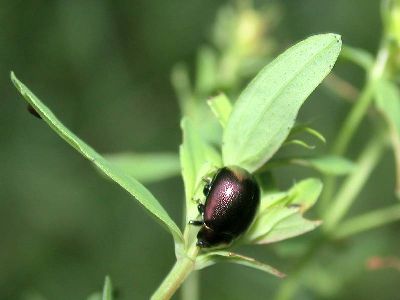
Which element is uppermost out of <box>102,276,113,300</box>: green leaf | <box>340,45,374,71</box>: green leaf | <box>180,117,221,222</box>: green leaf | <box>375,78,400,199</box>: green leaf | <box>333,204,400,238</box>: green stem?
<box>340,45,374,71</box>: green leaf

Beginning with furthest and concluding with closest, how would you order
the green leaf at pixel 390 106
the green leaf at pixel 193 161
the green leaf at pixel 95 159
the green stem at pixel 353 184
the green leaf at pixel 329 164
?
the green stem at pixel 353 184, the green leaf at pixel 390 106, the green leaf at pixel 329 164, the green leaf at pixel 193 161, the green leaf at pixel 95 159

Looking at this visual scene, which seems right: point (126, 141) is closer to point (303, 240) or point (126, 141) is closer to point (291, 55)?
point (303, 240)

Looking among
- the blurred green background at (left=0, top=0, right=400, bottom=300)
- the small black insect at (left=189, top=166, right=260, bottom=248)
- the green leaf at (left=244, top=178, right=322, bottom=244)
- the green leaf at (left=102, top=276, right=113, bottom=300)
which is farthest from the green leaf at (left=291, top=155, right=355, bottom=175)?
the blurred green background at (left=0, top=0, right=400, bottom=300)

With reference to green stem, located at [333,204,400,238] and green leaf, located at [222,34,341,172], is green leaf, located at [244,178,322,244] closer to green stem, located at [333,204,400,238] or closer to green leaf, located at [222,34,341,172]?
green leaf, located at [222,34,341,172]

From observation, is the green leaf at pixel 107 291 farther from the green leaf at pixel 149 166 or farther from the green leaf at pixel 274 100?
the green leaf at pixel 149 166

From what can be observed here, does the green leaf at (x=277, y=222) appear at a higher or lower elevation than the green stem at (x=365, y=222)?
higher

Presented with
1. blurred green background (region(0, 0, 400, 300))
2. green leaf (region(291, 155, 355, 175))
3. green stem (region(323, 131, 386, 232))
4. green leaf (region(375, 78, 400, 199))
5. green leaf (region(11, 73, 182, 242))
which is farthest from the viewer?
blurred green background (region(0, 0, 400, 300))

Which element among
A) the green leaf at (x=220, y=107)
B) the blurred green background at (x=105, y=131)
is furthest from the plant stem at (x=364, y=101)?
the blurred green background at (x=105, y=131)
